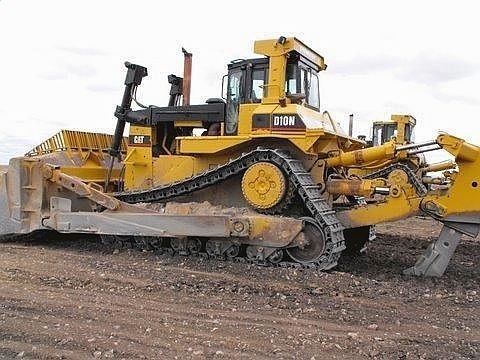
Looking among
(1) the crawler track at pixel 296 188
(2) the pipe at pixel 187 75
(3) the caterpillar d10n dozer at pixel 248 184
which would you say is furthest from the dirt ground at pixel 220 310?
(2) the pipe at pixel 187 75

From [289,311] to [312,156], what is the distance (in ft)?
10.1

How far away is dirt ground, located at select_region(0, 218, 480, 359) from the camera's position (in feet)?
15.0

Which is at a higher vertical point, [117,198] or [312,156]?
[312,156]

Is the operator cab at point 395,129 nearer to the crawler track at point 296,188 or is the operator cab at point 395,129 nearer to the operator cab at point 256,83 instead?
the operator cab at point 256,83

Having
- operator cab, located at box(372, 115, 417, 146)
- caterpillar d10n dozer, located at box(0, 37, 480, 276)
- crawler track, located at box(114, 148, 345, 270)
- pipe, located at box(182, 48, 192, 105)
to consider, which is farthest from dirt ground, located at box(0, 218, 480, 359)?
operator cab, located at box(372, 115, 417, 146)

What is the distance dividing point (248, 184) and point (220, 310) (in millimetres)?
2719

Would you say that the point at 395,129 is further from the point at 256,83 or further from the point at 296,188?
the point at 296,188

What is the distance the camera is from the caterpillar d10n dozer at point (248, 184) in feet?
25.4

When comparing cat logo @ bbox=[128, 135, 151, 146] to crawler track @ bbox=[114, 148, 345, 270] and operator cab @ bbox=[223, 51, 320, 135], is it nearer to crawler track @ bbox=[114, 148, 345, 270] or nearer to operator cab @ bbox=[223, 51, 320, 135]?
crawler track @ bbox=[114, 148, 345, 270]

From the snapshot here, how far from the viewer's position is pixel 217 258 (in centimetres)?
818

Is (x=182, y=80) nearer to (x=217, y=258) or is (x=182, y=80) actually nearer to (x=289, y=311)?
(x=217, y=258)

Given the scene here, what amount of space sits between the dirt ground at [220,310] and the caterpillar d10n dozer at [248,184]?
1.42 feet

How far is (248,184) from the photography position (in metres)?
8.13

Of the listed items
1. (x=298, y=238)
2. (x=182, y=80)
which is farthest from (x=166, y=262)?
(x=182, y=80)
